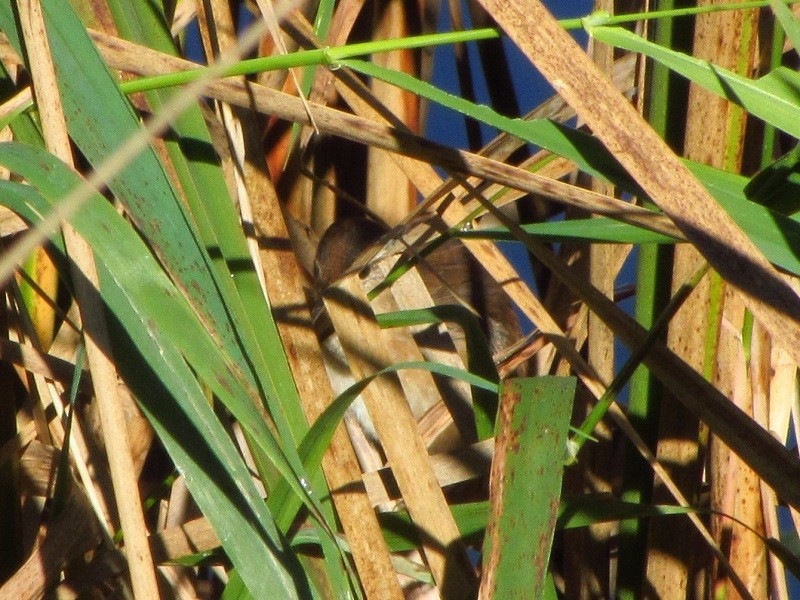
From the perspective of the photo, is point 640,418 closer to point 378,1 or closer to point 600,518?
point 600,518

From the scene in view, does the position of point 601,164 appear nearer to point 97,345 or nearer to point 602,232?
point 602,232

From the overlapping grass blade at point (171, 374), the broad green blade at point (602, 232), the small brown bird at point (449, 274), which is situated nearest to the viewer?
the overlapping grass blade at point (171, 374)

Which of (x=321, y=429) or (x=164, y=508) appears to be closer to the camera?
(x=321, y=429)

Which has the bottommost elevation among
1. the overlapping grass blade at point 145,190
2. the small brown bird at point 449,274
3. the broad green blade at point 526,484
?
the broad green blade at point 526,484

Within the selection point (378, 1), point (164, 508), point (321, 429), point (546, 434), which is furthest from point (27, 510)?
point (378, 1)

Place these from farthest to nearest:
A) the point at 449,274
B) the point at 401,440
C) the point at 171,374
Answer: the point at 449,274
the point at 401,440
the point at 171,374

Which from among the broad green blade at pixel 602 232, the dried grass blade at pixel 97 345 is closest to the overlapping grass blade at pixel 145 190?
the dried grass blade at pixel 97 345

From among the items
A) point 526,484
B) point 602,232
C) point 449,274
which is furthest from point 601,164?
point 449,274

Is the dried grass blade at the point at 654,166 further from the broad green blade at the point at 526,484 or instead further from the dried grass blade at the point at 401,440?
the dried grass blade at the point at 401,440
